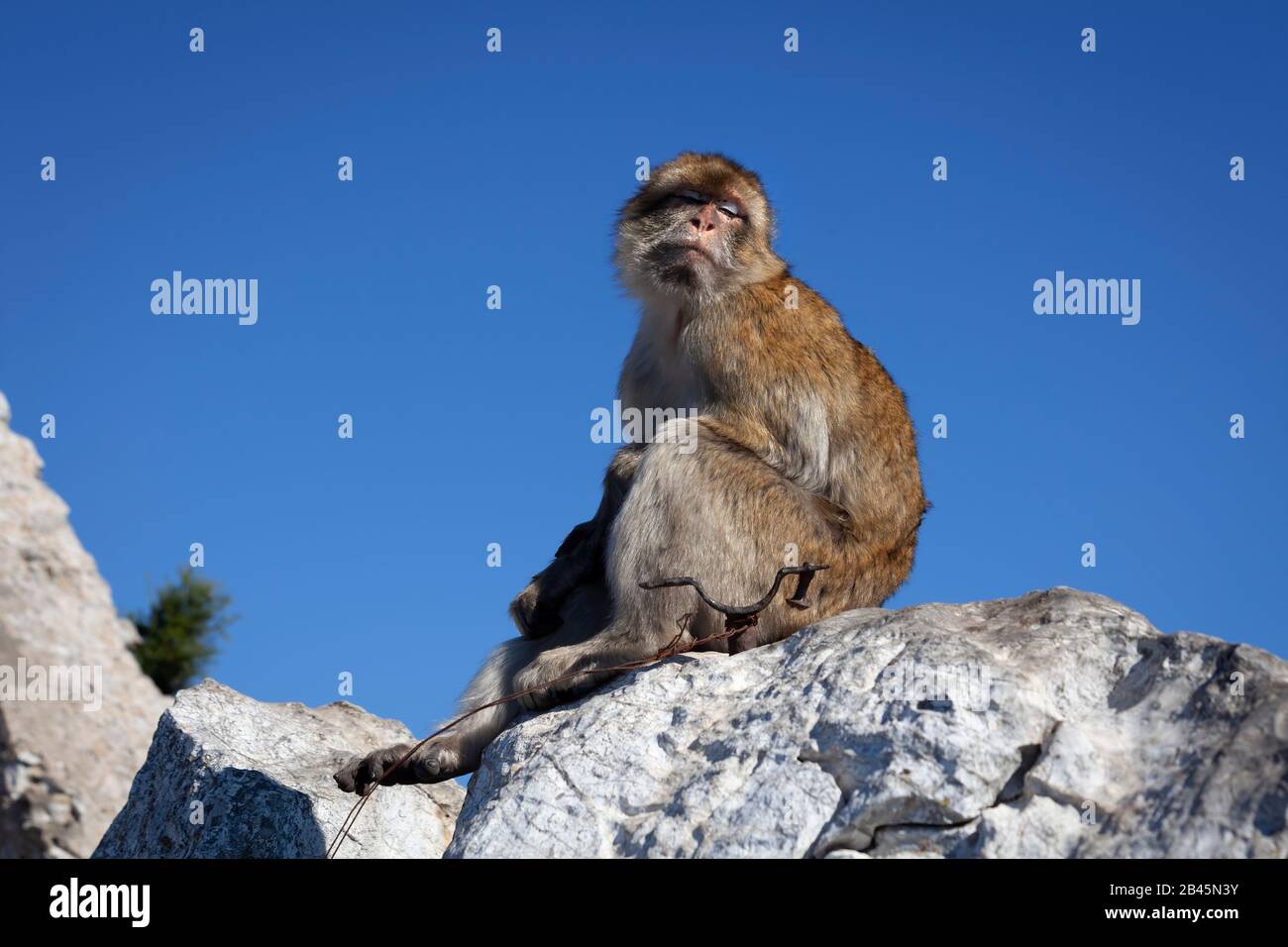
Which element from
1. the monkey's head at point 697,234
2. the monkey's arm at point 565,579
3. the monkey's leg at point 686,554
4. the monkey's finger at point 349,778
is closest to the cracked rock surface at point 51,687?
the monkey's finger at point 349,778

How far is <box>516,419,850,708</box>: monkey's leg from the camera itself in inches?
222

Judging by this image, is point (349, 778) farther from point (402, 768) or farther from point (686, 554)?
point (686, 554)

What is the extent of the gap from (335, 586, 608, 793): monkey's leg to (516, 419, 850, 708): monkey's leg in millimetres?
288

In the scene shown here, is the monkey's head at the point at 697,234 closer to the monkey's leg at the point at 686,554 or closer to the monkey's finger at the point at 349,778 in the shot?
the monkey's leg at the point at 686,554

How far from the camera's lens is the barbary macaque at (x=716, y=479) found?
5684mm

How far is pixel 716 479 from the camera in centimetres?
575

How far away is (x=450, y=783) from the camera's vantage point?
25.1 feet

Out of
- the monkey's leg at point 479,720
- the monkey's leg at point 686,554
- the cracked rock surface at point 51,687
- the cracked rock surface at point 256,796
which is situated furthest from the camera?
the cracked rock surface at point 51,687

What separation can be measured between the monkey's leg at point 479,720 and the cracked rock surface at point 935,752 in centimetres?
79

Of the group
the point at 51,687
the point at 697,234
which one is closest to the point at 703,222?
the point at 697,234

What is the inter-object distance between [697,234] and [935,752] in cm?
339

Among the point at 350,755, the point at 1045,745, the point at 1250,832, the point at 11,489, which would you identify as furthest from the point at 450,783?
the point at 11,489

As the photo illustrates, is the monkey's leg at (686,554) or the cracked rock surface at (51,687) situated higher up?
Result: the monkey's leg at (686,554)
